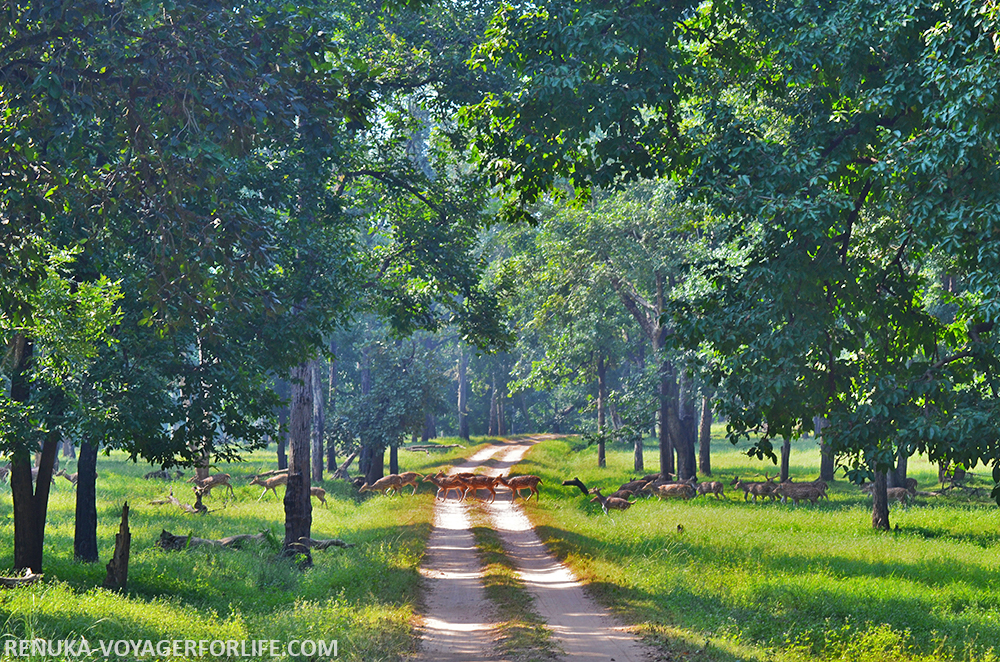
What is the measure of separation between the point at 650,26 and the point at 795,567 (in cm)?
1012

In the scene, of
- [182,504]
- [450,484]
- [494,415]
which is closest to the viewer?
[182,504]

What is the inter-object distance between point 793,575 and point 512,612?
18.1 feet

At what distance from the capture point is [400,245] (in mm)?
22156

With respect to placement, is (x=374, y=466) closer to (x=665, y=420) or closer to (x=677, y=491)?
(x=665, y=420)

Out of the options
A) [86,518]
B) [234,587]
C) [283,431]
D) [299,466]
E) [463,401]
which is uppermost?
[283,431]

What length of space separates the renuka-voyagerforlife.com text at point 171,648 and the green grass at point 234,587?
0.19 meters

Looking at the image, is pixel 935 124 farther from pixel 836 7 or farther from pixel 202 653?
pixel 202 653

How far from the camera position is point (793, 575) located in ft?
48.6

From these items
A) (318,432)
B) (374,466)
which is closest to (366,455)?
(374,466)

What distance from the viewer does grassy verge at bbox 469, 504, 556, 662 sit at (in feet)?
33.9

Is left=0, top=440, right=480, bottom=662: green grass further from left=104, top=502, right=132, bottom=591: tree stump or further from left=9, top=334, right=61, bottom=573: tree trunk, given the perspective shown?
left=9, top=334, right=61, bottom=573: tree trunk

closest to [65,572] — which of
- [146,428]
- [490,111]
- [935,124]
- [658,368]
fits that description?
[146,428]

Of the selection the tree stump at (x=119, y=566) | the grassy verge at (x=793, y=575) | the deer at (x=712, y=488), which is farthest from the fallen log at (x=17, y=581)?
the deer at (x=712, y=488)

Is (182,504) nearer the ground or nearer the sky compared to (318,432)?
nearer the ground
